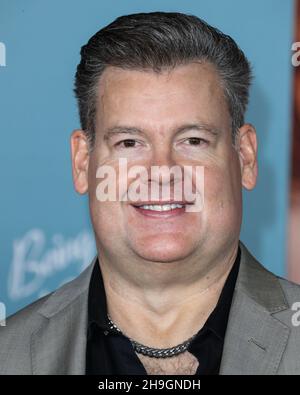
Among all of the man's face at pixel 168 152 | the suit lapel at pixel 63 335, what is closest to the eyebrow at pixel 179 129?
the man's face at pixel 168 152

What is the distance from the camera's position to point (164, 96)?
183 cm

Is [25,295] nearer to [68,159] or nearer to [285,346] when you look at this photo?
[68,159]

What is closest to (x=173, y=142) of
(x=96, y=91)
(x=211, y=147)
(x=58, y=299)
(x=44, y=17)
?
(x=211, y=147)

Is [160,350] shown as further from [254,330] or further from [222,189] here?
[222,189]

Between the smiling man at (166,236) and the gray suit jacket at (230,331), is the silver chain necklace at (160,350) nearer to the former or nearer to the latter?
the smiling man at (166,236)

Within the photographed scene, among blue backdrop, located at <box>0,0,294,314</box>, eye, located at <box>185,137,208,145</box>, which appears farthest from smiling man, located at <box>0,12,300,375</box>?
blue backdrop, located at <box>0,0,294,314</box>

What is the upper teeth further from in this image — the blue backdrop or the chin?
the blue backdrop

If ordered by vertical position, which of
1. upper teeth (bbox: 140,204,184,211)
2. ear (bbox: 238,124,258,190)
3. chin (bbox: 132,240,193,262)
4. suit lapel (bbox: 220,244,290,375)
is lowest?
suit lapel (bbox: 220,244,290,375)

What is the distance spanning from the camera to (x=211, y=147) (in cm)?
187

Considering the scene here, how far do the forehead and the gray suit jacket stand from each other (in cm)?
34

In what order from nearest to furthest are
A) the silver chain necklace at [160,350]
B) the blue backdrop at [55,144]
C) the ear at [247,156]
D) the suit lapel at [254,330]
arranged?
the suit lapel at [254,330]
the silver chain necklace at [160,350]
the ear at [247,156]
the blue backdrop at [55,144]

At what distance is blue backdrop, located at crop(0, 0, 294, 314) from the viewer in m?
2.41

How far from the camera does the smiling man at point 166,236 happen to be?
5.96 ft

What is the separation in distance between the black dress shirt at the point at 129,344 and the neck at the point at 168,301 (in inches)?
1.0
